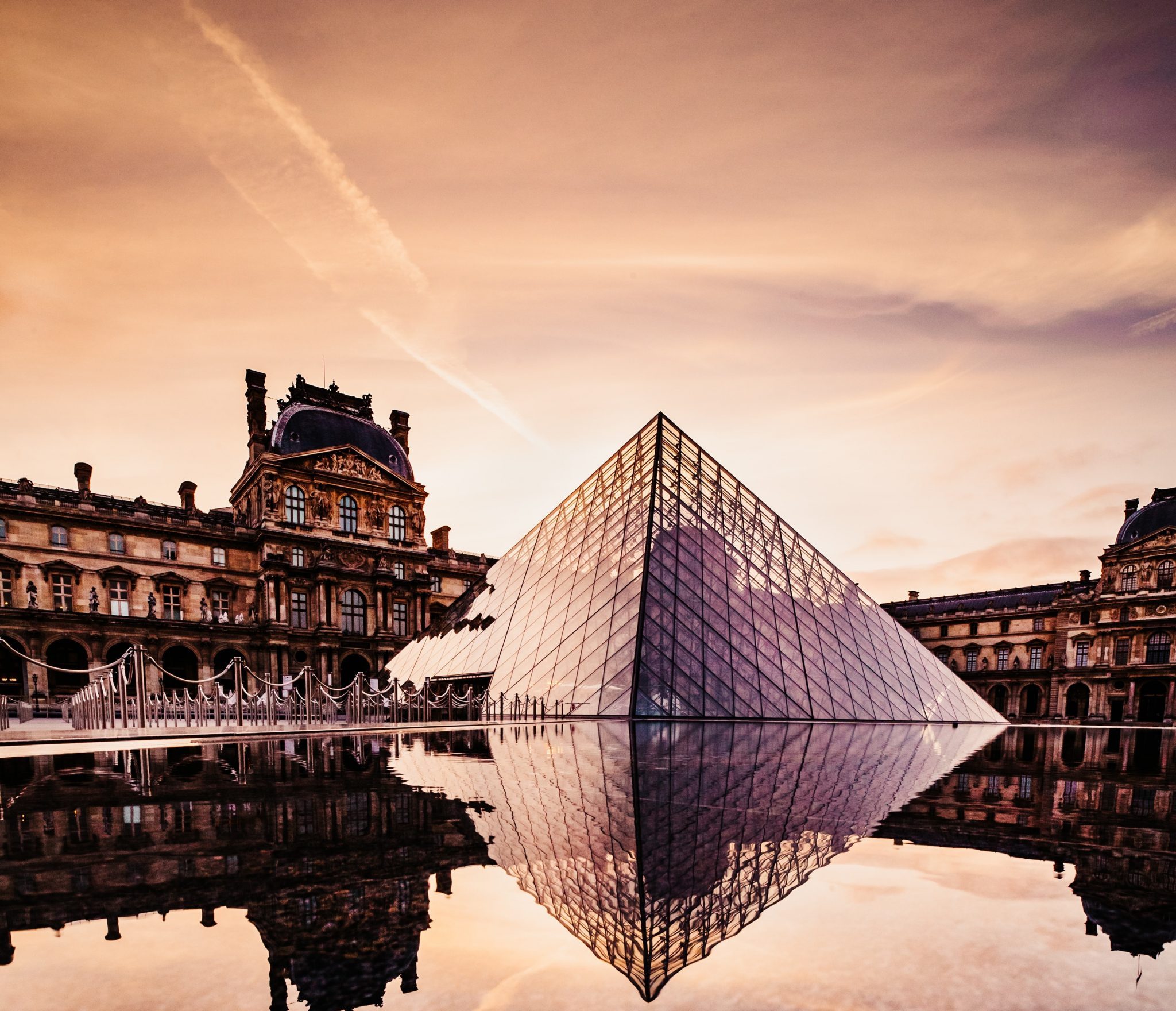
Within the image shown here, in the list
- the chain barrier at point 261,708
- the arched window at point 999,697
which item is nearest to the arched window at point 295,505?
the chain barrier at point 261,708

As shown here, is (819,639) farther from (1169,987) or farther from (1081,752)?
(1169,987)

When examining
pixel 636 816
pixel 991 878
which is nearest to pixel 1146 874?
pixel 991 878

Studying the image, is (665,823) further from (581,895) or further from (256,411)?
(256,411)

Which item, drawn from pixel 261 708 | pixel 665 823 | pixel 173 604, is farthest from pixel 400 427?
pixel 665 823

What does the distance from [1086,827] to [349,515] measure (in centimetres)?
4238

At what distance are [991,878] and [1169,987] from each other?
58.0 inches

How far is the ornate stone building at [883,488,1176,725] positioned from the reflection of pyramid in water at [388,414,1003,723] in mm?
28820

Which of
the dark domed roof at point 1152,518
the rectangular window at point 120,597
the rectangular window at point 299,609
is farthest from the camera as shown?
the dark domed roof at point 1152,518

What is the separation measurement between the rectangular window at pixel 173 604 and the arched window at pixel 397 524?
1224cm

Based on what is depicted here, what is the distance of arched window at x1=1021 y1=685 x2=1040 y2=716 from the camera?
5447 cm

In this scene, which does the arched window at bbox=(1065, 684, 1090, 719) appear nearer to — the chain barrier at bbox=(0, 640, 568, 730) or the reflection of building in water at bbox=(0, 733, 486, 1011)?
the chain barrier at bbox=(0, 640, 568, 730)

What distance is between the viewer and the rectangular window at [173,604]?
1467 inches

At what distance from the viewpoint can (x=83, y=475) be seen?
38000mm

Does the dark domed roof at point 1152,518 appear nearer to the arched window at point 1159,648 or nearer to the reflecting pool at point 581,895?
the arched window at point 1159,648
